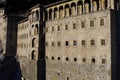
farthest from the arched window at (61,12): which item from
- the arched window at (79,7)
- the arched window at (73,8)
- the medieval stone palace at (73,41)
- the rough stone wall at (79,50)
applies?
the arched window at (79,7)

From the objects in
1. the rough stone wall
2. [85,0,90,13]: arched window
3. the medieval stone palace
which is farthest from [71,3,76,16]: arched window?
[85,0,90,13]: arched window

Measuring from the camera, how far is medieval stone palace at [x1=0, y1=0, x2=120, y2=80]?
39.9m

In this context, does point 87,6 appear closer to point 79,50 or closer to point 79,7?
point 79,7

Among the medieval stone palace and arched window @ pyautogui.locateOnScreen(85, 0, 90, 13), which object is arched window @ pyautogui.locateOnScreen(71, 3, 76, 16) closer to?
the medieval stone palace

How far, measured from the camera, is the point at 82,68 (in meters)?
44.3

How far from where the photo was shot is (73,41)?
47.0 metres

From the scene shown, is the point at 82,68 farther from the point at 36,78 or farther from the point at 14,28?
the point at 14,28

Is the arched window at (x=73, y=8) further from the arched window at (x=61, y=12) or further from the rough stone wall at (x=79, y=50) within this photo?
the arched window at (x=61, y=12)

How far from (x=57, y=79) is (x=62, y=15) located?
49.8 ft

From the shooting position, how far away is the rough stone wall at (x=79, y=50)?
39.9 m

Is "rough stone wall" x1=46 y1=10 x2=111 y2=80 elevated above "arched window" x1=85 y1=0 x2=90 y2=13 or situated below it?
below

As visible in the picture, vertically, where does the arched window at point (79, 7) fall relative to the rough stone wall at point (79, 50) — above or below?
above

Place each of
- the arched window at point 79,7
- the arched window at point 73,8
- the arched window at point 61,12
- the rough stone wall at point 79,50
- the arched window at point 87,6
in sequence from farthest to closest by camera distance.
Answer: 1. the arched window at point 61,12
2. the arched window at point 73,8
3. the arched window at point 79,7
4. the arched window at point 87,6
5. the rough stone wall at point 79,50

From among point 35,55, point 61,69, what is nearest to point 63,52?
point 61,69
